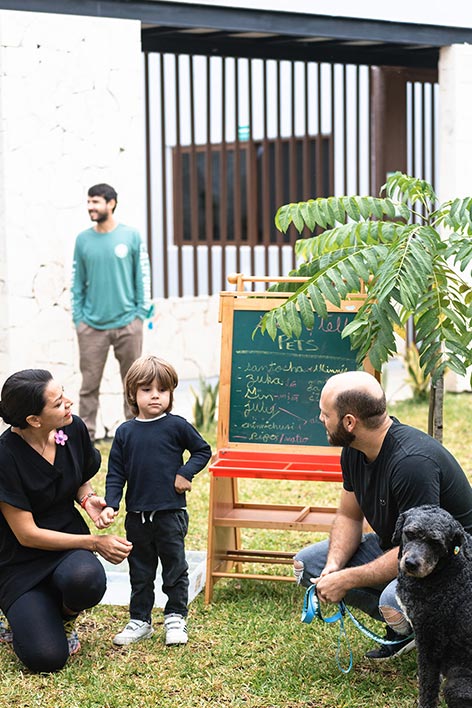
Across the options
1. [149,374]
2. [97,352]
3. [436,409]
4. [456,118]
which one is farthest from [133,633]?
[456,118]

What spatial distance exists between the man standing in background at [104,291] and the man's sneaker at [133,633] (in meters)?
4.13

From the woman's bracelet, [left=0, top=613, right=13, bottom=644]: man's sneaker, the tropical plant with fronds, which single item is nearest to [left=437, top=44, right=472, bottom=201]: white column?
the tropical plant with fronds

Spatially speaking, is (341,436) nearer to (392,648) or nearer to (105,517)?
(392,648)

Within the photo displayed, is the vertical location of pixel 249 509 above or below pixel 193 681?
above

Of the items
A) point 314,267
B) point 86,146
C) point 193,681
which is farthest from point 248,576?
point 86,146

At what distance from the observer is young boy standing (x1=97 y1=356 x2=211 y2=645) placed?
191 inches

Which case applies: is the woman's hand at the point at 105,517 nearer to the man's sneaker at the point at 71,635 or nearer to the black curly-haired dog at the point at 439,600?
the man's sneaker at the point at 71,635

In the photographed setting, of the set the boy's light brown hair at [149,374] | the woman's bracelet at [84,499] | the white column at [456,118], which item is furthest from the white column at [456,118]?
the woman's bracelet at [84,499]

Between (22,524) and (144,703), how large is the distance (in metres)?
0.88

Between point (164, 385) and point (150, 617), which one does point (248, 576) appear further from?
point (164, 385)

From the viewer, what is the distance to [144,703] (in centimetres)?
426

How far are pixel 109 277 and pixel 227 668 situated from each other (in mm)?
4667

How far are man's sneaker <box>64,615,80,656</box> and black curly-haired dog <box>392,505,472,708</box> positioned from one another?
161 cm

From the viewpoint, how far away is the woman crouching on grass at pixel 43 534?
14.8 feet
